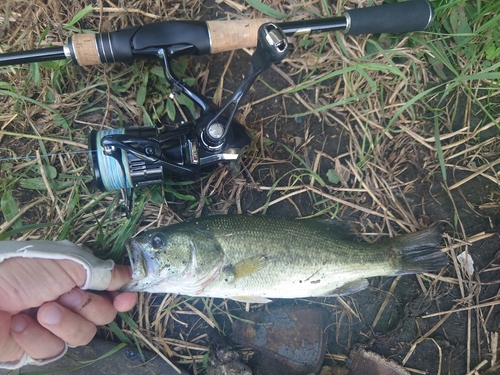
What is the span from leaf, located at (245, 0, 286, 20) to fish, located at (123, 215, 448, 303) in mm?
1707

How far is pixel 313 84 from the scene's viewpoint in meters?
3.10

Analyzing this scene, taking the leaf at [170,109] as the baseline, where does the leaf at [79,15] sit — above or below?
above

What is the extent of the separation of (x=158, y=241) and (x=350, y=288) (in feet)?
4.68

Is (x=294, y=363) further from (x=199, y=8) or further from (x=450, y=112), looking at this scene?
(x=199, y=8)

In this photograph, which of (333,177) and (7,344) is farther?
(333,177)

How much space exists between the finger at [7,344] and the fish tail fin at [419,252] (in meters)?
2.67

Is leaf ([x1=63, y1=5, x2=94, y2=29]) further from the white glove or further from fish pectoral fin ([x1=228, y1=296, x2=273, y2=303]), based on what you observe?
fish pectoral fin ([x1=228, y1=296, x2=273, y2=303])

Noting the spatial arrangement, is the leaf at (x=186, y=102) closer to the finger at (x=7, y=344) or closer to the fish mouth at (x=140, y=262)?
the fish mouth at (x=140, y=262)

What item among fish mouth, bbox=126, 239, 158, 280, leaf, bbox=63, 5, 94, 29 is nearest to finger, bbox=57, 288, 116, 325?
fish mouth, bbox=126, 239, 158, 280

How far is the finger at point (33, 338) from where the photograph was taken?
7.95 ft

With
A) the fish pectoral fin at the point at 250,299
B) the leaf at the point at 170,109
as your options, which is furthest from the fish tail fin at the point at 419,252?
the leaf at the point at 170,109

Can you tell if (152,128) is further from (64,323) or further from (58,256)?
(64,323)

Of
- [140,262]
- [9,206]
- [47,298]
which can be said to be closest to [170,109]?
[140,262]

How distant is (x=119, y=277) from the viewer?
2660 millimetres
